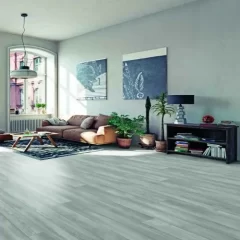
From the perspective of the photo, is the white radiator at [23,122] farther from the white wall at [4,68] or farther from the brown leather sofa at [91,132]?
the brown leather sofa at [91,132]

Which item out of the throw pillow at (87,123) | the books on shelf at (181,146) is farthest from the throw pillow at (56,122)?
the books on shelf at (181,146)

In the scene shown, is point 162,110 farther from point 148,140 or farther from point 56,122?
point 56,122

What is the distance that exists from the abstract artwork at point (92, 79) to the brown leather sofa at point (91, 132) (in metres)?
0.73

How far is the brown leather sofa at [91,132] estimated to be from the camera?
21.3 feet

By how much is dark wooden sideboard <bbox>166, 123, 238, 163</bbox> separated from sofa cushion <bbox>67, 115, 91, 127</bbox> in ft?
9.41

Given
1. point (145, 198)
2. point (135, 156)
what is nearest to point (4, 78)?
point (135, 156)

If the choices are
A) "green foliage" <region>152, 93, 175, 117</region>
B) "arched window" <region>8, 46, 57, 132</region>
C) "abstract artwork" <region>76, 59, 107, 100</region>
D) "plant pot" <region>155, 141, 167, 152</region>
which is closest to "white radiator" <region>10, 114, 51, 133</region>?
"arched window" <region>8, 46, 57, 132</region>

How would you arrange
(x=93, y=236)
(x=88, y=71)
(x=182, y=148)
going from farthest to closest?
(x=88, y=71), (x=182, y=148), (x=93, y=236)

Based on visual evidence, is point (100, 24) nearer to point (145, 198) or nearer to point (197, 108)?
point (197, 108)

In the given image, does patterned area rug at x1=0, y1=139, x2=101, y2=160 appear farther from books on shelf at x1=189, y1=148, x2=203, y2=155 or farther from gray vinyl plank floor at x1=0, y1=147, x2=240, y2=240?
books on shelf at x1=189, y1=148, x2=203, y2=155

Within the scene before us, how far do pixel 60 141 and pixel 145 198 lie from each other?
4770 millimetres

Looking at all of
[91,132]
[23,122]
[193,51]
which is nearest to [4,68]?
[23,122]

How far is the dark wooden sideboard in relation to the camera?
5.00 metres

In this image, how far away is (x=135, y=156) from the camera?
569cm
